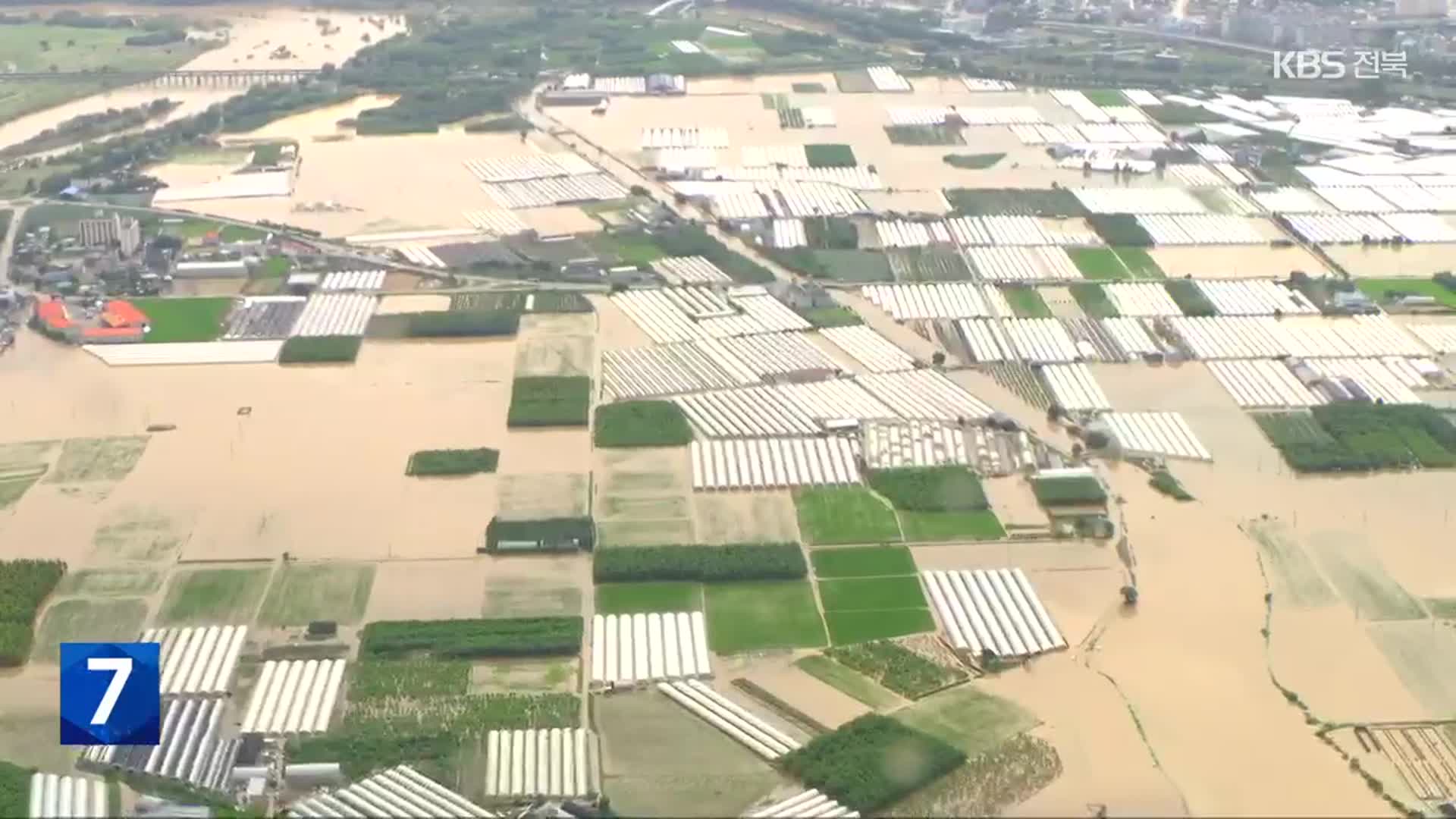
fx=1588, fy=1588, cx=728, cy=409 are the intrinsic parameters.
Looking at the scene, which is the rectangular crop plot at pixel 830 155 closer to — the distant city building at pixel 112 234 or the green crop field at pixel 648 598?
the distant city building at pixel 112 234

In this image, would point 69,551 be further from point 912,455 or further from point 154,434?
point 912,455

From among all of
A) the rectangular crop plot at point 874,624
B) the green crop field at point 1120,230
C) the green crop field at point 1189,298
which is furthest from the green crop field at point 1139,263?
the rectangular crop plot at point 874,624

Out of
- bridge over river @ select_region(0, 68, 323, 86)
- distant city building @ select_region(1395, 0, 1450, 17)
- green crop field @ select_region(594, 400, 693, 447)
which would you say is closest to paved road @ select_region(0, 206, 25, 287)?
green crop field @ select_region(594, 400, 693, 447)

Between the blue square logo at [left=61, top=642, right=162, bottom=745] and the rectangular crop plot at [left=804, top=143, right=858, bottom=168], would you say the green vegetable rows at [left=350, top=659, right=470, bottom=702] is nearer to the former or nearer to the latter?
the blue square logo at [left=61, top=642, right=162, bottom=745]

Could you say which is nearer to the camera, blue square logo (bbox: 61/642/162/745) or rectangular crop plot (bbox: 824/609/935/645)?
blue square logo (bbox: 61/642/162/745)

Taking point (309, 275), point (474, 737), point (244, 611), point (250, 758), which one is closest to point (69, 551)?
point (244, 611)

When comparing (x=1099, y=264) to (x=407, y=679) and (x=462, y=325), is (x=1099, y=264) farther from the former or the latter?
(x=407, y=679)
